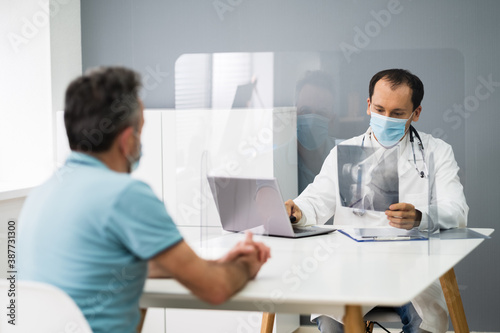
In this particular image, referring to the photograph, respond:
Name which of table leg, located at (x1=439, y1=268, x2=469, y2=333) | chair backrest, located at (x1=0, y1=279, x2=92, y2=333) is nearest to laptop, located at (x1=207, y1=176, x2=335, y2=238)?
table leg, located at (x1=439, y1=268, x2=469, y2=333)

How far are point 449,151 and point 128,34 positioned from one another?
6.99 feet

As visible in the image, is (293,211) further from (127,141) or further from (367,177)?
(127,141)

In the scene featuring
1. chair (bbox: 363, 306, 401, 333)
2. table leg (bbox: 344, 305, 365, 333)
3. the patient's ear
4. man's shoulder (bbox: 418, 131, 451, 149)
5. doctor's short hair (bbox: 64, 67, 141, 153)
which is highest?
doctor's short hair (bbox: 64, 67, 141, 153)

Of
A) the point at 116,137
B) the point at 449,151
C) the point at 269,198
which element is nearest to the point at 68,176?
the point at 116,137

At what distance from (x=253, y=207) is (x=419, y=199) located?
73 cm

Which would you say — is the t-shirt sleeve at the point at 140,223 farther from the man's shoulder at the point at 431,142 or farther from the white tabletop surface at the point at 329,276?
the man's shoulder at the point at 431,142

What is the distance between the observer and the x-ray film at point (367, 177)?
267 centimetres

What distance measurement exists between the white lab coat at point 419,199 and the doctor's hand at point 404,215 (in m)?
0.03

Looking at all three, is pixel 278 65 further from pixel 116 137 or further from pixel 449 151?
pixel 116 137

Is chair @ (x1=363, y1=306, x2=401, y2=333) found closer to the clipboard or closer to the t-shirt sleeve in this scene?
the clipboard

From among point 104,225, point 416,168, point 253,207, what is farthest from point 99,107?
point 416,168

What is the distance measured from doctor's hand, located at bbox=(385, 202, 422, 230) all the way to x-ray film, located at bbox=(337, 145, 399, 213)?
0.17m

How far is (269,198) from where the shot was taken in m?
2.39

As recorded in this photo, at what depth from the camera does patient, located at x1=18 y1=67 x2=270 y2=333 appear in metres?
1.54
